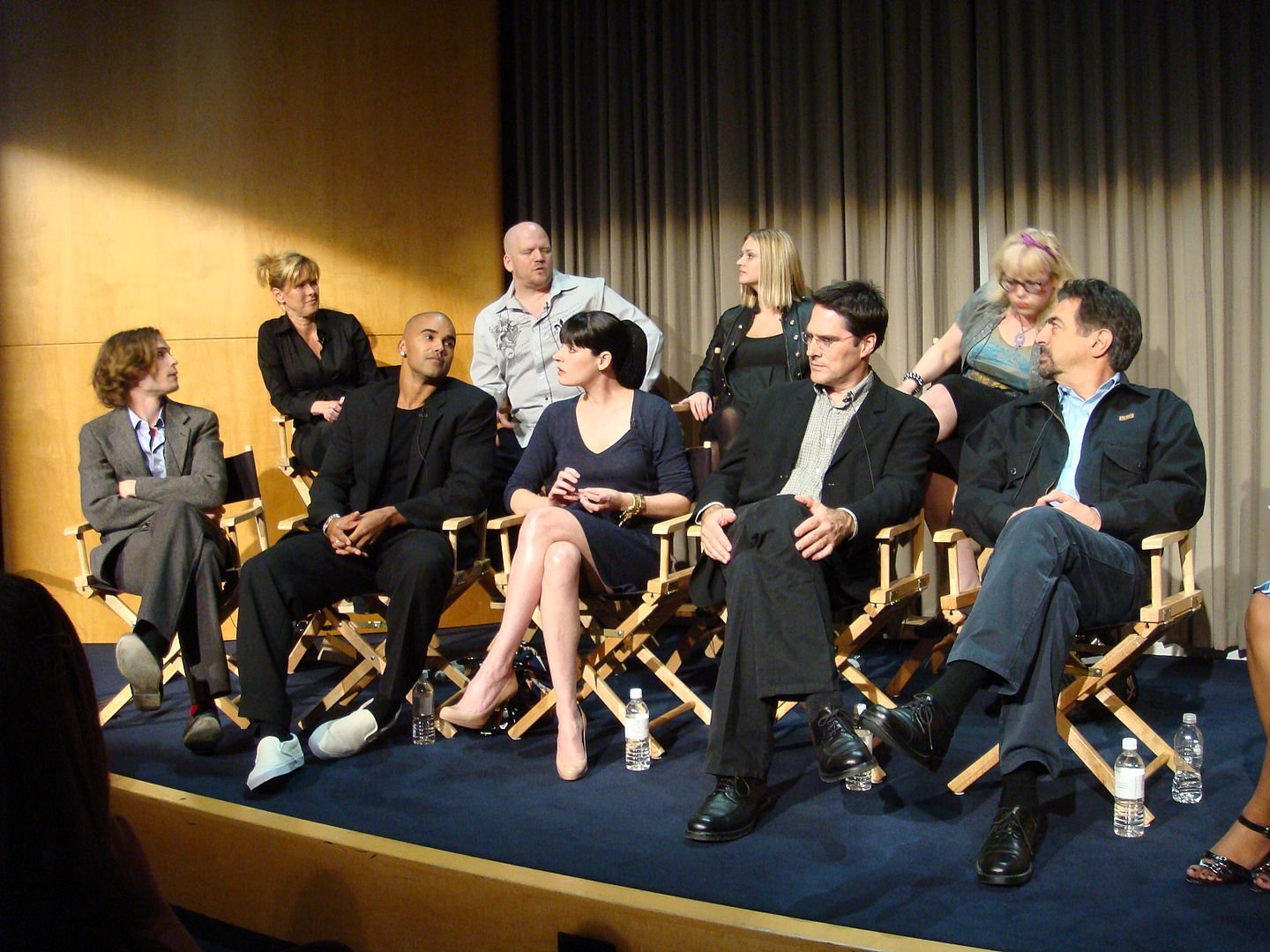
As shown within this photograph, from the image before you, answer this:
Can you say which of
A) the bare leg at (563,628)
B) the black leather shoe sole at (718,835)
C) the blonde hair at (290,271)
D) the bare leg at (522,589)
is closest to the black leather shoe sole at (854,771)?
→ the black leather shoe sole at (718,835)

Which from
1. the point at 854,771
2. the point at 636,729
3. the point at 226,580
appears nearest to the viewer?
the point at 854,771

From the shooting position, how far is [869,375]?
348 centimetres

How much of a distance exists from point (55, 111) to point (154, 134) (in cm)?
42

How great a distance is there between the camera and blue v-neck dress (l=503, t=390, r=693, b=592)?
379 centimetres

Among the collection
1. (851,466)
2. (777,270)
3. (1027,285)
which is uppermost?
(777,270)

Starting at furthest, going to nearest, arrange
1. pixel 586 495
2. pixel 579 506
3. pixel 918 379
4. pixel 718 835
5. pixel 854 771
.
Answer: pixel 918 379
pixel 579 506
pixel 586 495
pixel 718 835
pixel 854 771

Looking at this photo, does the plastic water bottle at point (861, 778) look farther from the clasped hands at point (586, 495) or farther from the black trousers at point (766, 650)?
the clasped hands at point (586, 495)

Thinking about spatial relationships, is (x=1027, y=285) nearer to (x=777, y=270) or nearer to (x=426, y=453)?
(x=777, y=270)

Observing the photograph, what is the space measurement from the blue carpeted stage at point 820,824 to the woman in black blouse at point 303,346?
1484mm

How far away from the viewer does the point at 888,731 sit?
245 centimetres

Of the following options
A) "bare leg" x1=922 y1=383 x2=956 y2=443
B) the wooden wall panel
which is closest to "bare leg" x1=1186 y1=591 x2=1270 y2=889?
"bare leg" x1=922 y1=383 x2=956 y2=443

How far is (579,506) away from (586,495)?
0.22m

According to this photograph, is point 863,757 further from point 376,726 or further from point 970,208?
point 970,208

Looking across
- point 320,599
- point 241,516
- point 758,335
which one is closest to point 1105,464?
point 758,335
